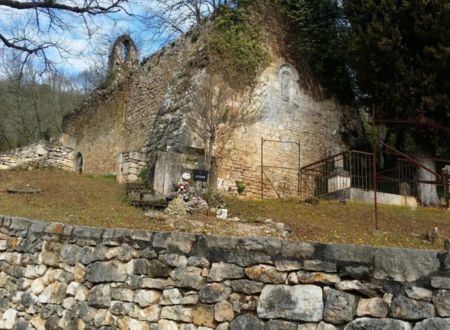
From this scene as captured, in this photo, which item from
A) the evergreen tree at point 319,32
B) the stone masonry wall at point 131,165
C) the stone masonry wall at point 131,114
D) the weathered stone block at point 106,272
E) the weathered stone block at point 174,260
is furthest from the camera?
the stone masonry wall at point 131,114

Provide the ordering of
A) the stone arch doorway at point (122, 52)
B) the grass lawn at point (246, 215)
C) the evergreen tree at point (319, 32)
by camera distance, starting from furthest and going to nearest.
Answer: the stone arch doorway at point (122, 52) → the evergreen tree at point (319, 32) → the grass lawn at point (246, 215)

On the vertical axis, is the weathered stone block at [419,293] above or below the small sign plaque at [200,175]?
below

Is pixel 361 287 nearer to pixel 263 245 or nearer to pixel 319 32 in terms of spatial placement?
pixel 263 245

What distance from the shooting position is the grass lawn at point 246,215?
8227 millimetres

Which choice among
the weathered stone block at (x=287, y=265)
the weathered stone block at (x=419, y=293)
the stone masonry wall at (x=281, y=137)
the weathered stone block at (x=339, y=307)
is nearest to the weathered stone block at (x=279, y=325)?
the weathered stone block at (x=339, y=307)

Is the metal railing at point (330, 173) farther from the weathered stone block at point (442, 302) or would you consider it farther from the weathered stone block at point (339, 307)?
the weathered stone block at point (442, 302)

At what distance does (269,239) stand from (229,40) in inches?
470

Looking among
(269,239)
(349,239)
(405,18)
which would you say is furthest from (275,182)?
(269,239)

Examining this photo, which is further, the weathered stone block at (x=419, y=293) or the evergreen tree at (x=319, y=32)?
the evergreen tree at (x=319, y=32)

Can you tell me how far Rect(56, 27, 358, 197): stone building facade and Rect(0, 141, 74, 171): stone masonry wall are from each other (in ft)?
6.14

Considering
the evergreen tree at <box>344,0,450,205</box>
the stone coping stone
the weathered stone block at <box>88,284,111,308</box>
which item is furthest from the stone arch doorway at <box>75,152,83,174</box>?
the weathered stone block at <box>88,284,111,308</box>

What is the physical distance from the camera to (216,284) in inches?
160

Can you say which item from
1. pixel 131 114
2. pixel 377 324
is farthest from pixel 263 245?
pixel 131 114

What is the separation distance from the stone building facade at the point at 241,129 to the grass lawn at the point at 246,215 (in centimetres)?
130
